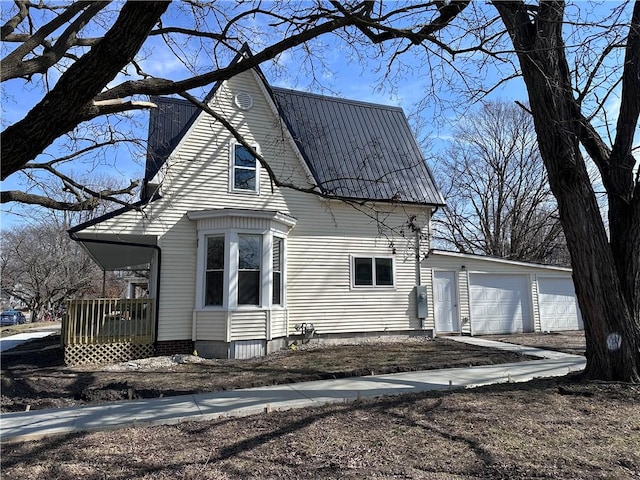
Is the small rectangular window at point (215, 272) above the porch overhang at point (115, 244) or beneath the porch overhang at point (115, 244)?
beneath

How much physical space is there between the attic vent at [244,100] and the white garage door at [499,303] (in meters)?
9.43

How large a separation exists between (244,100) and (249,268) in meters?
5.01

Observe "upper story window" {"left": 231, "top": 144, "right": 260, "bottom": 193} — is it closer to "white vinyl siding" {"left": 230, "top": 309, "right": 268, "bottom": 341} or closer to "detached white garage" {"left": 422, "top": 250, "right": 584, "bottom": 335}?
"white vinyl siding" {"left": 230, "top": 309, "right": 268, "bottom": 341}

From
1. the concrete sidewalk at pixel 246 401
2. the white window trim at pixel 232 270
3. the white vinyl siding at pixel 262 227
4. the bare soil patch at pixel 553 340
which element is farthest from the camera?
the bare soil patch at pixel 553 340

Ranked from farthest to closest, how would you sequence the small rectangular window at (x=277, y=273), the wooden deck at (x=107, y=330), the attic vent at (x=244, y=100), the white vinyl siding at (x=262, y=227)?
the attic vent at (x=244, y=100)
the small rectangular window at (x=277, y=273)
the white vinyl siding at (x=262, y=227)
the wooden deck at (x=107, y=330)

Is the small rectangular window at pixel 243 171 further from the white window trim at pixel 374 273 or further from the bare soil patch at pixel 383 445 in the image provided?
the bare soil patch at pixel 383 445

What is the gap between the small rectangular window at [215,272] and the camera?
11.3 meters

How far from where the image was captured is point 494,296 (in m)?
15.7

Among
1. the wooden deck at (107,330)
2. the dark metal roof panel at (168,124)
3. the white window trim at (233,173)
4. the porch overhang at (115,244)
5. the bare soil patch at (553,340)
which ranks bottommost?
the bare soil patch at (553,340)

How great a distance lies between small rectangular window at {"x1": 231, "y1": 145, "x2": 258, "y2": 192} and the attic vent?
1.19m

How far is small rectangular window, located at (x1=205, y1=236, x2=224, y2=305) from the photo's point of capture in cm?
1132

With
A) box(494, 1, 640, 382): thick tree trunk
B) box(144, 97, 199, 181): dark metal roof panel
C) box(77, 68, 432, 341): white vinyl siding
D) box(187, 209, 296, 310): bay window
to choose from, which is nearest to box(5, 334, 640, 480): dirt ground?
box(494, 1, 640, 382): thick tree trunk

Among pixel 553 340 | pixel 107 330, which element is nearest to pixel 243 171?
pixel 107 330

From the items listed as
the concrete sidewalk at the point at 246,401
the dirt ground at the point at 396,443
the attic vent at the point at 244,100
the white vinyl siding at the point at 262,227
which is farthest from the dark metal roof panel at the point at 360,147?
the dirt ground at the point at 396,443
